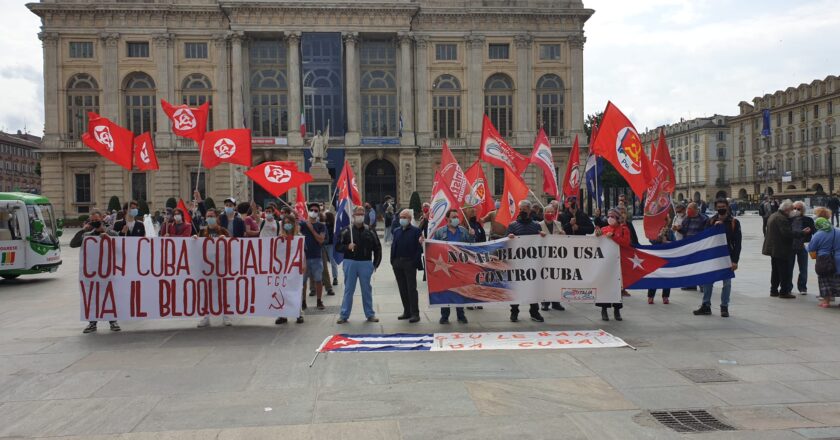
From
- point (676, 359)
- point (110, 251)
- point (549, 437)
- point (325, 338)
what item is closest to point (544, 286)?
point (676, 359)

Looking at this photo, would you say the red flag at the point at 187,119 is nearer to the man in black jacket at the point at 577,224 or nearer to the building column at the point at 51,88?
the man in black jacket at the point at 577,224

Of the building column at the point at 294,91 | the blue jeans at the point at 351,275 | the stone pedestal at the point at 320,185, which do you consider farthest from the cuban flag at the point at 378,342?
the building column at the point at 294,91

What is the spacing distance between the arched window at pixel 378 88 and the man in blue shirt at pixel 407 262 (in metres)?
43.2

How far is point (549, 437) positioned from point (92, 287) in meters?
7.88

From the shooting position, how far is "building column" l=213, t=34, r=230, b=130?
51125 mm

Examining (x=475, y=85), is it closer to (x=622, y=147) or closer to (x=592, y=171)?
(x=592, y=171)

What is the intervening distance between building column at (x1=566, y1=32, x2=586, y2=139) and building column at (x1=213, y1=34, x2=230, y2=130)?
28.9 m

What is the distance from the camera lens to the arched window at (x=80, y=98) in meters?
51.0

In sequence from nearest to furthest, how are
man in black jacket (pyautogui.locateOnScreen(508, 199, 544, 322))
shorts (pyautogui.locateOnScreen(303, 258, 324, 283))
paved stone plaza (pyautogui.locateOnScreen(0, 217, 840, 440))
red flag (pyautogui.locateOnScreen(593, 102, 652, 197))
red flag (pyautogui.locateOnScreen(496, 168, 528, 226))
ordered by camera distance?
1. paved stone plaza (pyautogui.locateOnScreen(0, 217, 840, 440))
2. man in black jacket (pyautogui.locateOnScreen(508, 199, 544, 322))
3. red flag (pyautogui.locateOnScreen(593, 102, 652, 197))
4. shorts (pyautogui.locateOnScreen(303, 258, 324, 283))
5. red flag (pyautogui.locateOnScreen(496, 168, 528, 226))

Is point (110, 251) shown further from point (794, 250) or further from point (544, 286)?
point (794, 250)

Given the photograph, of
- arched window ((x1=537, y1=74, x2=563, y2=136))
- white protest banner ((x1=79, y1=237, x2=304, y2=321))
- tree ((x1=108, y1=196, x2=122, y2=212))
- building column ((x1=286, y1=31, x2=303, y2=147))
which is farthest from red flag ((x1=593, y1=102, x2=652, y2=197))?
tree ((x1=108, y1=196, x2=122, y2=212))

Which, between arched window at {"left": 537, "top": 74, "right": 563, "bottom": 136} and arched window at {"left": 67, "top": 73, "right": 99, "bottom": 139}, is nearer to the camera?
arched window at {"left": 67, "top": 73, "right": 99, "bottom": 139}

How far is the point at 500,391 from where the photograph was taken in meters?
6.73

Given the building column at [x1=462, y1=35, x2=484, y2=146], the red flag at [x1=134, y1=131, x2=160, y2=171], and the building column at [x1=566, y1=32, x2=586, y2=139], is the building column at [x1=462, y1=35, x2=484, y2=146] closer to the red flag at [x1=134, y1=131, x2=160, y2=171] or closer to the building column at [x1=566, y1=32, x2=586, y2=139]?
the building column at [x1=566, y1=32, x2=586, y2=139]
